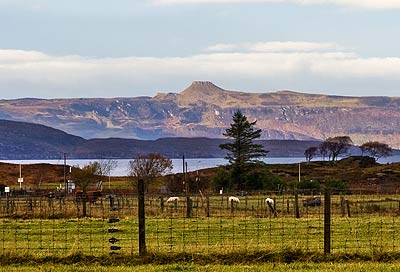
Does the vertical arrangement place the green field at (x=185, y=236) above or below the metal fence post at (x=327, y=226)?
below

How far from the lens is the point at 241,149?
373 feet

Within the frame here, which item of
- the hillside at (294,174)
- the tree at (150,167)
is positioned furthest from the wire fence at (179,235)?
the hillside at (294,174)

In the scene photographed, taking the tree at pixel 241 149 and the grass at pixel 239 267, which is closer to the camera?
the grass at pixel 239 267

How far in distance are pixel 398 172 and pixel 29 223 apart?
116 metres

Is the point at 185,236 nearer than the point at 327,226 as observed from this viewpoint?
No

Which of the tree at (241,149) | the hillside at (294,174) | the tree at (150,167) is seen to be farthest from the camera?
the hillside at (294,174)

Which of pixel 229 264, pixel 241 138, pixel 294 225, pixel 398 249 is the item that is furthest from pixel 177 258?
pixel 241 138

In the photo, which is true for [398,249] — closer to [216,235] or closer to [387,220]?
[216,235]

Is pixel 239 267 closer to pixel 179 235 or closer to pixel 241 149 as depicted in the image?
pixel 179 235

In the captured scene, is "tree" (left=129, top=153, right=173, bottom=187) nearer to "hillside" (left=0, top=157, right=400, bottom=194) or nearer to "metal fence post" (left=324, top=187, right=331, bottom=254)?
"hillside" (left=0, top=157, right=400, bottom=194)

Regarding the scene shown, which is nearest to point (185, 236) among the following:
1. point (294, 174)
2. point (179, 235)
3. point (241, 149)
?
point (179, 235)

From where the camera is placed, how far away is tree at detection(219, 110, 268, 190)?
358 ft

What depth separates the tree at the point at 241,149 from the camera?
358ft

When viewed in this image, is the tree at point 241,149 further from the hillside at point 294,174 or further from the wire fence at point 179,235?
the wire fence at point 179,235
